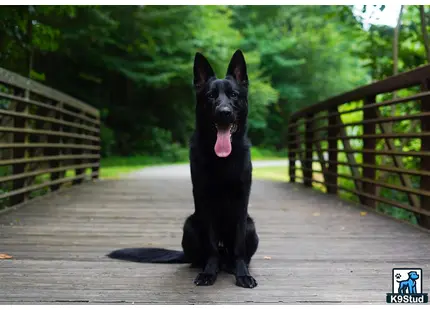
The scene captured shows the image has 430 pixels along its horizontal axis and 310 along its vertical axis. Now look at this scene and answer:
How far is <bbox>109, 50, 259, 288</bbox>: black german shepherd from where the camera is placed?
297cm

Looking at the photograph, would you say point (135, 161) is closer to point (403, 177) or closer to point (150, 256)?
point (403, 177)

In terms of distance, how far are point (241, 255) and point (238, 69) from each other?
117 centimetres

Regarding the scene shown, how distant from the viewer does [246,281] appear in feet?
9.31

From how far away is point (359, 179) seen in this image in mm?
6492

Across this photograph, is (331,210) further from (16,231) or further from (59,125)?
(59,125)

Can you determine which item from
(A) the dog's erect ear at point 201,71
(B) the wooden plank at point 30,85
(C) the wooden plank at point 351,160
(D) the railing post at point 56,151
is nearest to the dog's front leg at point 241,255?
(A) the dog's erect ear at point 201,71

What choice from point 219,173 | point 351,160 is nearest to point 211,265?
point 219,173

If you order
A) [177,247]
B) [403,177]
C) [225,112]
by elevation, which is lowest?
[177,247]

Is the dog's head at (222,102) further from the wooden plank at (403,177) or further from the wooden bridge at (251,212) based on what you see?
the wooden plank at (403,177)

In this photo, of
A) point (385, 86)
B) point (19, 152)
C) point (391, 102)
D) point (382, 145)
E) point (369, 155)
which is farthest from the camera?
point (382, 145)

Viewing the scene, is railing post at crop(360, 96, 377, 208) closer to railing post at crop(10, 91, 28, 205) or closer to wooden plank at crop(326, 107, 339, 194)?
wooden plank at crop(326, 107, 339, 194)

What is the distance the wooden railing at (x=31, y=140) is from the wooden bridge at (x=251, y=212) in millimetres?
29

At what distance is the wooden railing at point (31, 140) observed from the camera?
565 centimetres

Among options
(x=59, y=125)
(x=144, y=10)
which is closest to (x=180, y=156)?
(x=144, y=10)
